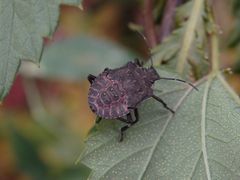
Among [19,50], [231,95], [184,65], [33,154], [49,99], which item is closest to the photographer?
[19,50]

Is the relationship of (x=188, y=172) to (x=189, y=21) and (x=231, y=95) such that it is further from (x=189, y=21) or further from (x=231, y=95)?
(x=189, y=21)

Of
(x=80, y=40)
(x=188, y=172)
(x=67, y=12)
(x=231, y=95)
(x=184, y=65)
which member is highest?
(x=67, y=12)

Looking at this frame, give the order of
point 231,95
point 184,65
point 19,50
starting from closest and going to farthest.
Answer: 1. point 19,50
2. point 231,95
3. point 184,65

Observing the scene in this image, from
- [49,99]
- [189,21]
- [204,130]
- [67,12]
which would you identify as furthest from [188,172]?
[67,12]

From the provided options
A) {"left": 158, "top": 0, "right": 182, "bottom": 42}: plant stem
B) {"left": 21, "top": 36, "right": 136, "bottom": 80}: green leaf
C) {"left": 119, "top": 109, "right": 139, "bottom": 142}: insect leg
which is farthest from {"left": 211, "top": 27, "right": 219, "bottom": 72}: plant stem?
{"left": 21, "top": 36, "right": 136, "bottom": 80}: green leaf

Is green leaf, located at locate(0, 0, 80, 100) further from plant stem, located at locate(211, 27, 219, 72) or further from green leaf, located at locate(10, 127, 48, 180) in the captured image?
green leaf, located at locate(10, 127, 48, 180)

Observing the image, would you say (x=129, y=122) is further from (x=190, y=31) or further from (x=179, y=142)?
(x=190, y=31)
